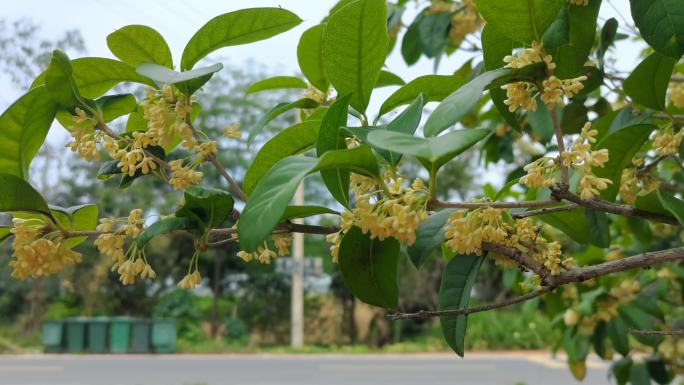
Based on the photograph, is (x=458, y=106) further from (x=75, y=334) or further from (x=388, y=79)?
(x=75, y=334)

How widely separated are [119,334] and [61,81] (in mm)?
8974

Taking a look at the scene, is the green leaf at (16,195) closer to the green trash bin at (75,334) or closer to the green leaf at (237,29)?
the green leaf at (237,29)

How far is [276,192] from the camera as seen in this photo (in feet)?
1.24

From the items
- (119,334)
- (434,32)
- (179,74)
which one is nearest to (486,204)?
(179,74)

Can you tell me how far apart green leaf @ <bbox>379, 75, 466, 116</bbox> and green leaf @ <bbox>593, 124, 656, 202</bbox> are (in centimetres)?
18

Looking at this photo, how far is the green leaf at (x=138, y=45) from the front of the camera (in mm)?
550

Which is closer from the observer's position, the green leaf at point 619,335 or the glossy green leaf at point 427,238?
the glossy green leaf at point 427,238

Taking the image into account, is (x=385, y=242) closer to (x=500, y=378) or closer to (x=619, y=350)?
(x=619, y=350)

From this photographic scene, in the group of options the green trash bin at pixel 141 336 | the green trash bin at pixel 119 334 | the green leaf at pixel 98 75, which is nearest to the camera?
the green leaf at pixel 98 75

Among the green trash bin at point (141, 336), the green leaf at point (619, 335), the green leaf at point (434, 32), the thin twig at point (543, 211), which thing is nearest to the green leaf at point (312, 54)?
the thin twig at point (543, 211)

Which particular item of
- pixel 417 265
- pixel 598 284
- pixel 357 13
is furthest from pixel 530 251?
pixel 598 284

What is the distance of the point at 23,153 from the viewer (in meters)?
0.53

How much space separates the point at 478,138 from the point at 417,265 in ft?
0.68

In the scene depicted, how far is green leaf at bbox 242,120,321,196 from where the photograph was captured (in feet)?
1.74
